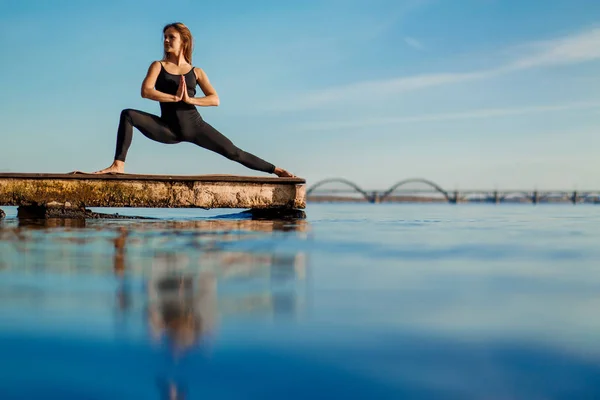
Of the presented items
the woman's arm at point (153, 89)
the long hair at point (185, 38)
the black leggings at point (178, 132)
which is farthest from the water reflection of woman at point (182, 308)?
the long hair at point (185, 38)

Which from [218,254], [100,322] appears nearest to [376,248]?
[218,254]

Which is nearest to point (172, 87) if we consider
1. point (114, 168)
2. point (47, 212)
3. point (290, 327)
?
point (114, 168)

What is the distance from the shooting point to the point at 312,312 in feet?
7.59

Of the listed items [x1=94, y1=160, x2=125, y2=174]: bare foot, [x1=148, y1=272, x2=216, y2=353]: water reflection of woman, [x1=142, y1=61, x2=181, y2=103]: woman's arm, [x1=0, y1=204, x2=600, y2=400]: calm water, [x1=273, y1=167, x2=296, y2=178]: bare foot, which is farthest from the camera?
[x1=273, y1=167, x2=296, y2=178]: bare foot

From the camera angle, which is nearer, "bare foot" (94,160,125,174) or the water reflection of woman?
the water reflection of woman

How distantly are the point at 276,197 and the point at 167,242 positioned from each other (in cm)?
417

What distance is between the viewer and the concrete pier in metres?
8.48

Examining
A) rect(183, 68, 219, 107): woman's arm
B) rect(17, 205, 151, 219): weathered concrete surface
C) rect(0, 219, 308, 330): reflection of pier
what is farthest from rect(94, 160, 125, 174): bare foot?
rect(0, 219, 308, 330): reflection of pier

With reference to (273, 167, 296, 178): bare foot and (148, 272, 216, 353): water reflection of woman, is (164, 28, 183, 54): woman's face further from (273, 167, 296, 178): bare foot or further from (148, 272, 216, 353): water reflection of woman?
(148, 272, 216, 353): water reflection of woman

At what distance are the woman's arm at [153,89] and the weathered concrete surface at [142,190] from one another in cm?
109

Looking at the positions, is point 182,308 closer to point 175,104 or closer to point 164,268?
point 164,268

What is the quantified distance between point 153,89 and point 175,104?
0.37 metres

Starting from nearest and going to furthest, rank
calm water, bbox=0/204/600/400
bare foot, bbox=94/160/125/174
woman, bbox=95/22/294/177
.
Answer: calm water, bbox=0/204/600/400
woman, bbox=95/22/294/177
bare foot, bbox=94/160/125/174

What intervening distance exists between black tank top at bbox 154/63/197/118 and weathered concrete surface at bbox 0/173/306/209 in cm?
92
